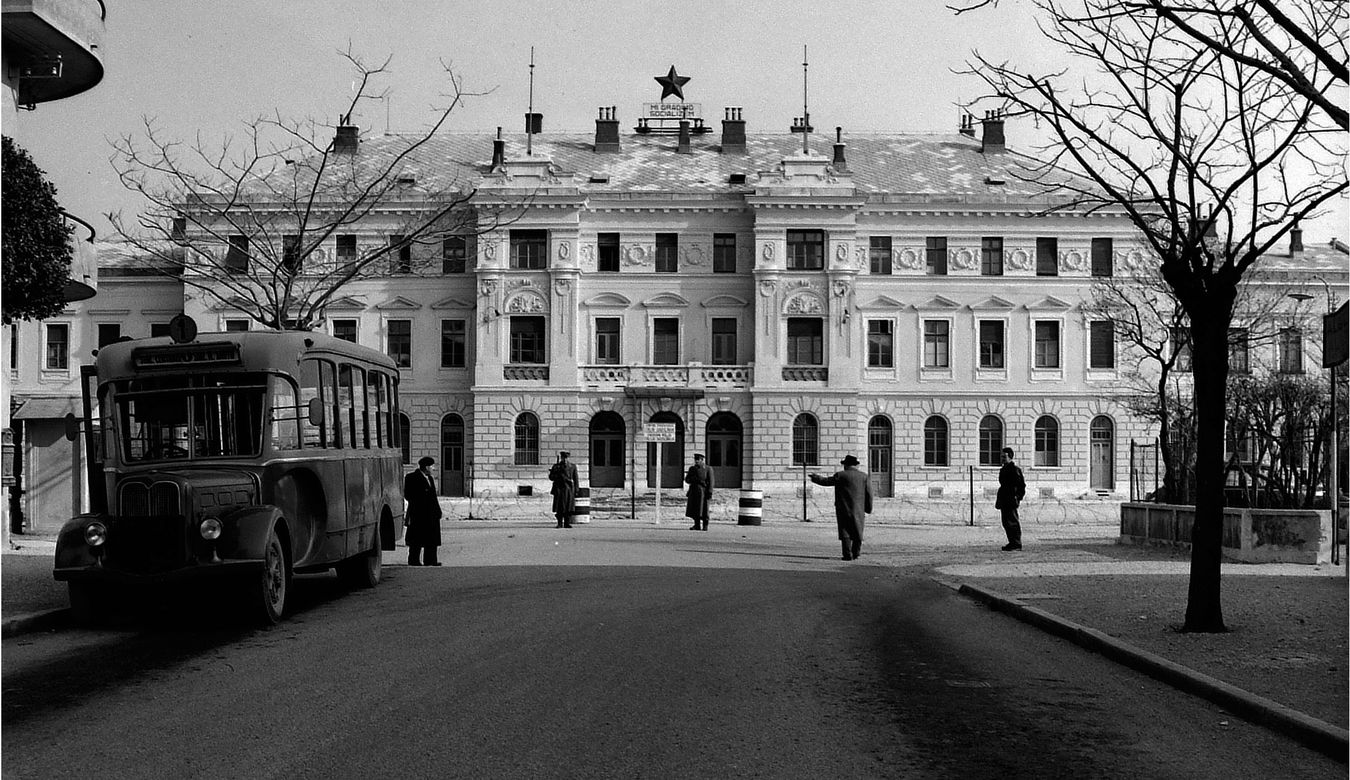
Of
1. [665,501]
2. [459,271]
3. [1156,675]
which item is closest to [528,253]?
[459,271]

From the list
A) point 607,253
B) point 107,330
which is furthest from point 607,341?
point 107,330

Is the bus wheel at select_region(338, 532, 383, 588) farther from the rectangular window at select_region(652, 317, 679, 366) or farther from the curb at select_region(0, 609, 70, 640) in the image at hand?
the rectangular window at select_region(652, 317, 679, 366)

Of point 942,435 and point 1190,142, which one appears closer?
point 1190,142

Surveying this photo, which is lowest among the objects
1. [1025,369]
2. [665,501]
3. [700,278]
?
[665,501]

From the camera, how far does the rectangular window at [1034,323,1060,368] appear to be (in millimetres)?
Answer: 61188

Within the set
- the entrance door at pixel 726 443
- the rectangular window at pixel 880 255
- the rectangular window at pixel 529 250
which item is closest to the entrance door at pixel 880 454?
the entrance door at pixel 726 443

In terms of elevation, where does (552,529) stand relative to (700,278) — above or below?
below

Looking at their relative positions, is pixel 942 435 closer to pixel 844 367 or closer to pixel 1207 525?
pixel 844 367

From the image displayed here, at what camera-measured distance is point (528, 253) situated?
60.9 metres

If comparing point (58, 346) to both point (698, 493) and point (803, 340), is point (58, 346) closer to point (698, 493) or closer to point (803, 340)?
point (803, 340)

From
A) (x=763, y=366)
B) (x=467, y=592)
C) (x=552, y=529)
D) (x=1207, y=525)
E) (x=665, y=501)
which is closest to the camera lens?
(x=1207, y=525)

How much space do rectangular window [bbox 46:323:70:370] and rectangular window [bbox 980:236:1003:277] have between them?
1561 inches

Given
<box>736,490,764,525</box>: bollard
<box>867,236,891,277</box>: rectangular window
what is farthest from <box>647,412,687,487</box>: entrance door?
<box>736,490,764,525</box>: bollard

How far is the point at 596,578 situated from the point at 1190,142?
901 cm
